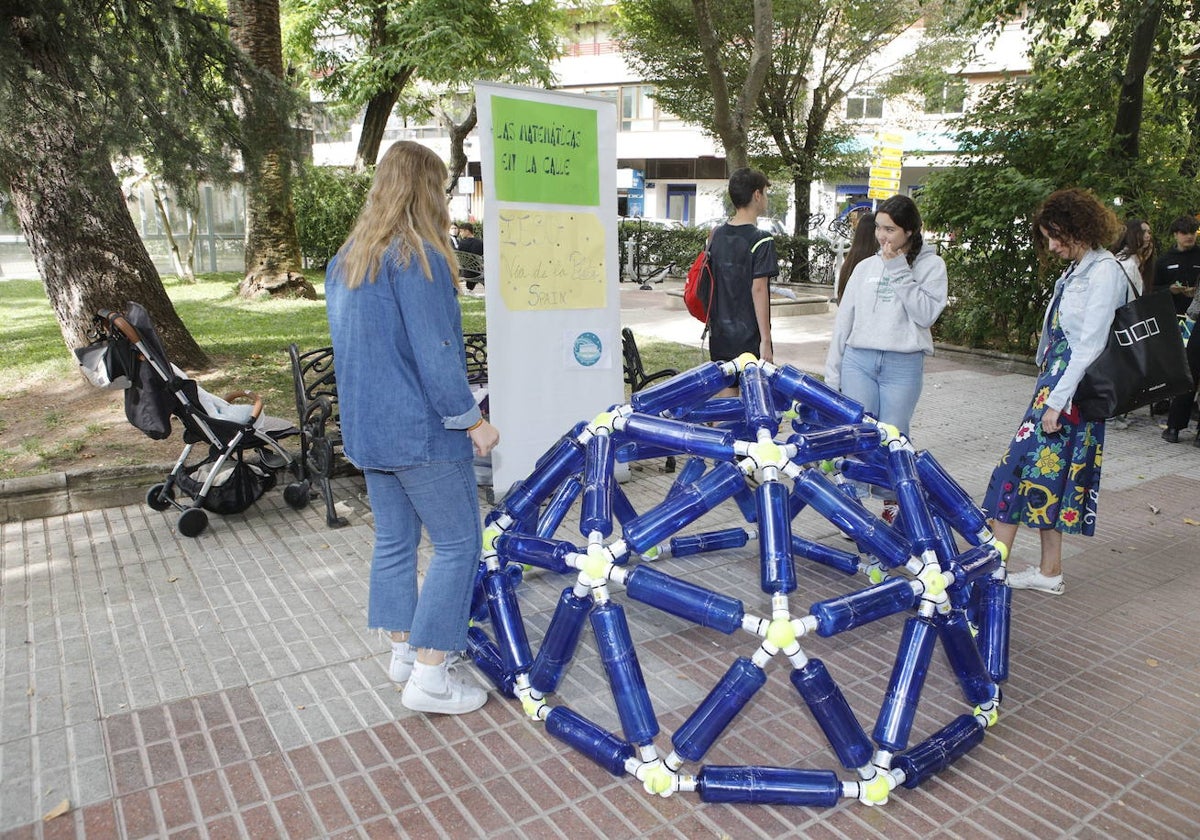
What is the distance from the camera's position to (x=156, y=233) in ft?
73.2

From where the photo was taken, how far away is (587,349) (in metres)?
5.59

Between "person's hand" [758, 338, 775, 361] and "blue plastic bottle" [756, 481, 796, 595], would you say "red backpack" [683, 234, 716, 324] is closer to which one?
"person's hand" [758, 338, 775, 361]

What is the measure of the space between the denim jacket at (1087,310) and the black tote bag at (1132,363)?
0.07 meters

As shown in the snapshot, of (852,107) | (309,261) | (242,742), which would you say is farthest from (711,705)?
(852,107)

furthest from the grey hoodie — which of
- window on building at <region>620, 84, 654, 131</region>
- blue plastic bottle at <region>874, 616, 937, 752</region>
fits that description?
window on building at <region>620, 84, 654, 131</region>

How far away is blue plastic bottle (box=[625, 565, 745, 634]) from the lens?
281cm

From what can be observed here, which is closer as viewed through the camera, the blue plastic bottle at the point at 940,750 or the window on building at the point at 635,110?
the blue plastic bottle at the point at 940,750

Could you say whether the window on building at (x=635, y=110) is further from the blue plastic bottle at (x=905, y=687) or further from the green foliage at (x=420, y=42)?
the blue plastic bottle at (x=905, y=687)

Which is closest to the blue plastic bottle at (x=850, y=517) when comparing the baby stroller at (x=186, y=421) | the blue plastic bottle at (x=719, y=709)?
the blue plastic bottle at (x=719, y=709)

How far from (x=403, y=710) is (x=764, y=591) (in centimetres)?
142

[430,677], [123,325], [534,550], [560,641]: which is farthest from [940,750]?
[123,325]

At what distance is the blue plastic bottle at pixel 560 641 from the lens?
309 centimetres

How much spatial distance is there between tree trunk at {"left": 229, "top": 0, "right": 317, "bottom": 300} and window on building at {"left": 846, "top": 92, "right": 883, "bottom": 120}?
19.7 meters

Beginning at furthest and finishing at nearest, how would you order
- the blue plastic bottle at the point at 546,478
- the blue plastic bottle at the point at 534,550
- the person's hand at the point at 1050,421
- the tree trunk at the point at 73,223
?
the tree trunk at the point at 73,223 < the person's hand at the point at 1050,421 < the blue plastic bottle at the point at 546,478 < the blue plastic bottle at the point at 534,550
